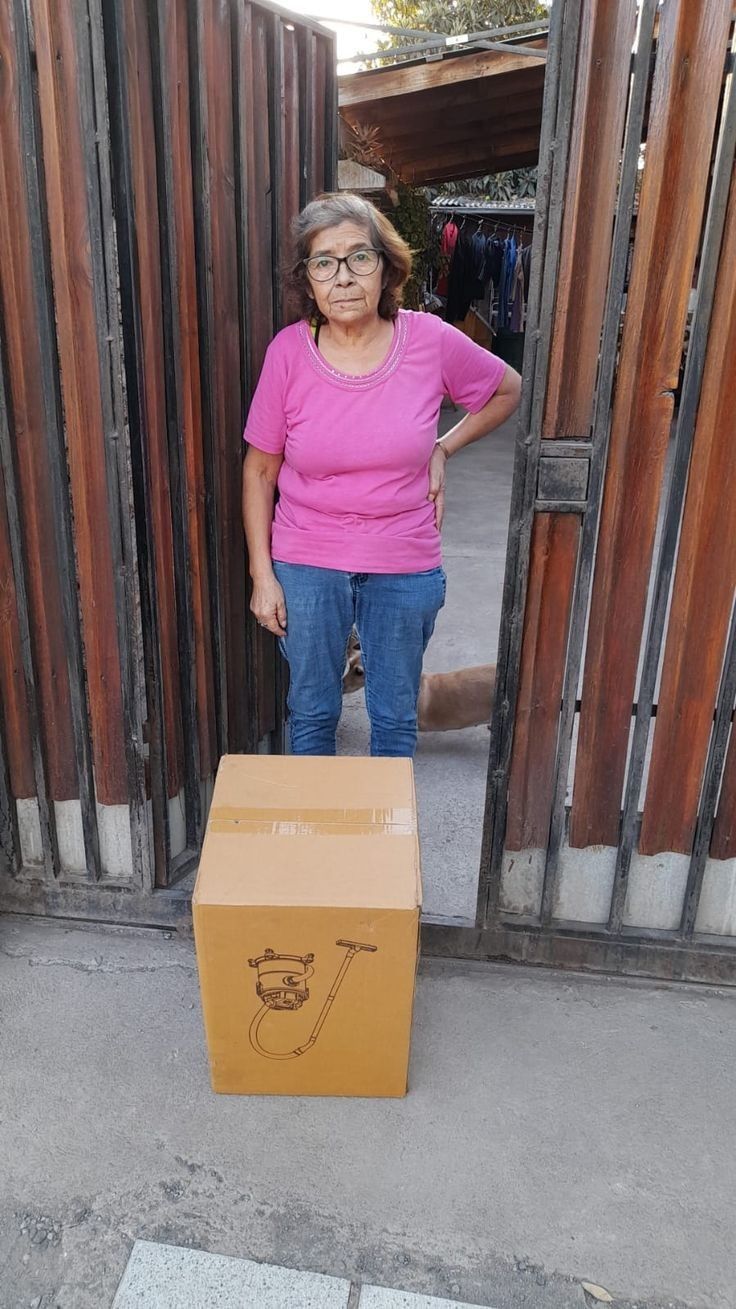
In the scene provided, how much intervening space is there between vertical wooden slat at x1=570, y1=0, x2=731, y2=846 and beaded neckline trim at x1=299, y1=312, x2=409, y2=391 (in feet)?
1.86

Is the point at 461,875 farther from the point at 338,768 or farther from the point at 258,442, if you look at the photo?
the point at 258,442

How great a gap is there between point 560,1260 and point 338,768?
1008 mm

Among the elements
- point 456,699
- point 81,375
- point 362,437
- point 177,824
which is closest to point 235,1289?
point 177,824

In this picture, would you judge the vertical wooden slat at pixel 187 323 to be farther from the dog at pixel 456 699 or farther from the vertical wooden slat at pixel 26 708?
the dog at pixel 456 699

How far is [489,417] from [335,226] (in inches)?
24.0

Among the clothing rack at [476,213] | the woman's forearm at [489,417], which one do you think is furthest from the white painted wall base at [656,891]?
the clothing rack at [476,213]

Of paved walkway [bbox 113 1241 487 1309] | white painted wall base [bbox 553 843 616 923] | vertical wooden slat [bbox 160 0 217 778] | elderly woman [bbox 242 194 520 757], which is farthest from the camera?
white painted wall base [bbox 553 843 616 923]

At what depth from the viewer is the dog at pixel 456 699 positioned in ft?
10.9

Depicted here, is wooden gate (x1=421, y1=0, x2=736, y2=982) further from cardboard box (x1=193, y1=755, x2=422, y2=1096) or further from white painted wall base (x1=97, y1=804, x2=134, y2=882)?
white painted wall base (x1=97, y1=804, x2=134, y2=882)

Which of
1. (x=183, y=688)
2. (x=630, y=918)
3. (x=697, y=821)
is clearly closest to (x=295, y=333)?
(x=183, y=688)

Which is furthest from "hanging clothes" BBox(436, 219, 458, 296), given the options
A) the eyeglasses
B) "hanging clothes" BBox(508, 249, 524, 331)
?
the eyeglasses

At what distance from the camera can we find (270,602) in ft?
7.55

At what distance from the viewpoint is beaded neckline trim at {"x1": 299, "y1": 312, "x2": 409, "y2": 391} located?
82.5 inches

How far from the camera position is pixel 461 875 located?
2625mm
